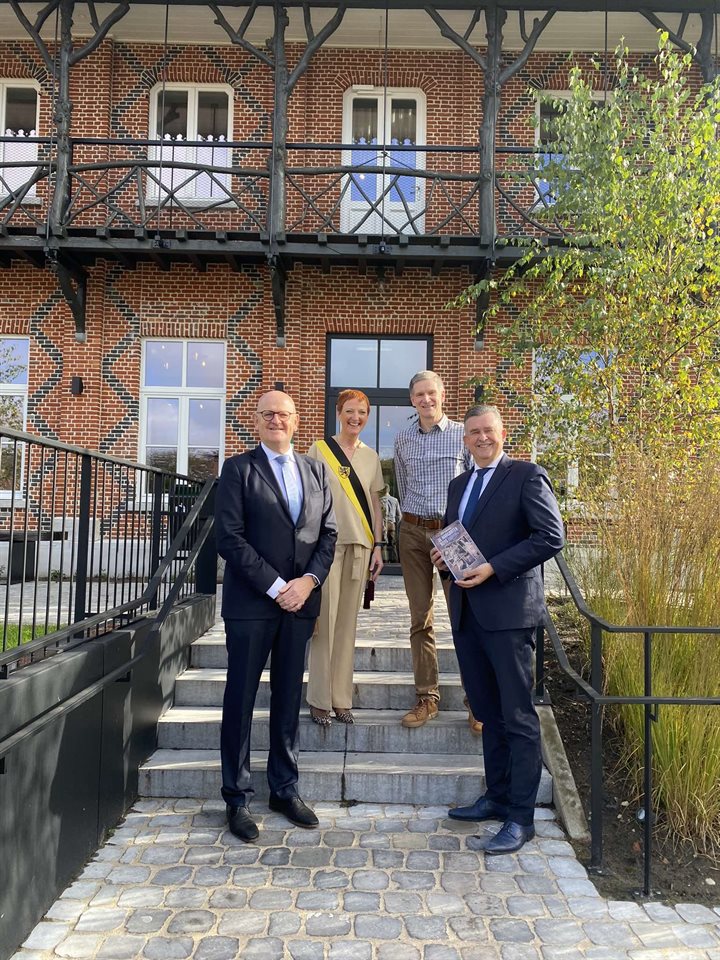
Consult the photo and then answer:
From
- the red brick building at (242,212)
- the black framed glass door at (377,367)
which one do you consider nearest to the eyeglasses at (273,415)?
the red brick building at (242,212)

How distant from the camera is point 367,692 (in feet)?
14.7

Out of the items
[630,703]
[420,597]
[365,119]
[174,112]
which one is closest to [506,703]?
[630,703]

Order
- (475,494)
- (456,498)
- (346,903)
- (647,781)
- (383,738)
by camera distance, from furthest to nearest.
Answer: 1. (383,738)
2. (456,498)
3. (475,494)
4. (647,781)
5. (346,903)

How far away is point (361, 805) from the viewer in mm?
3758

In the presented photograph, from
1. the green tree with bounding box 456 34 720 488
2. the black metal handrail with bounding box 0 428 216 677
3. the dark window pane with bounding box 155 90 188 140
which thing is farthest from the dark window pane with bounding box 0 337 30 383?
the green tree with bounding box 456 34 720 488

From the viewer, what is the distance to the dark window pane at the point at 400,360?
10852 mm

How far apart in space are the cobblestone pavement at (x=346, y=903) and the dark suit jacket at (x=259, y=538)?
3.46 feet

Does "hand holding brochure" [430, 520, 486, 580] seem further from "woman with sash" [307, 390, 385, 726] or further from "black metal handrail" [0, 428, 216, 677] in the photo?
"black metal handrail" [0, 428, 216, 677]

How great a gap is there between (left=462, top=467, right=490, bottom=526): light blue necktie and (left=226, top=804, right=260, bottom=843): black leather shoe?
1682mm

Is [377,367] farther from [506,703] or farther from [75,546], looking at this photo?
[506,703]

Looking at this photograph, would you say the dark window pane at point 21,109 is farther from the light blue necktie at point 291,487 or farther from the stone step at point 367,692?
the light blue necktie at point 291,487

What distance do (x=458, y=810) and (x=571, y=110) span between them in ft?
17.4

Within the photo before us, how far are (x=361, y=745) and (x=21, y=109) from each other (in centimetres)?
1141

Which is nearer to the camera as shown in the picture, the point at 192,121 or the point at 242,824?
the point at 242,824
